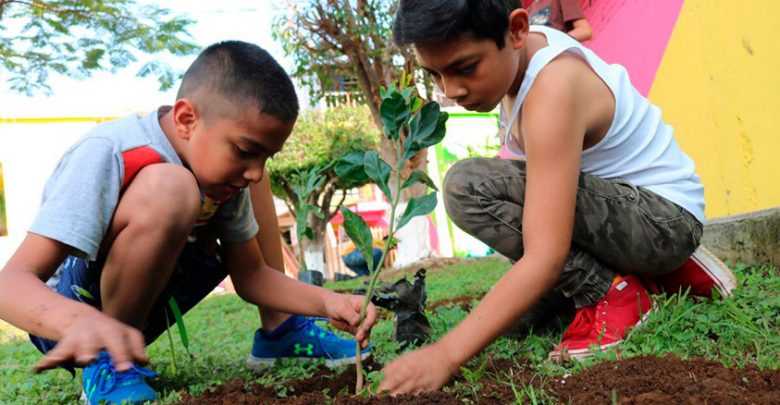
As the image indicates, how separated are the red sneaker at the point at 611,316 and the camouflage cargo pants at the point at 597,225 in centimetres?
3

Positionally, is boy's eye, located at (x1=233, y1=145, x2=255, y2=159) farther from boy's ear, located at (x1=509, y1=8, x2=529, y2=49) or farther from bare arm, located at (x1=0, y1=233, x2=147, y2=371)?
boy's ear, located at (x1=509, y1=8, x2=529, y2=49)

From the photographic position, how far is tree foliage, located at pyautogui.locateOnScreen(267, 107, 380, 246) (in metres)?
14.4

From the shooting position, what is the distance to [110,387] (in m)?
1.74

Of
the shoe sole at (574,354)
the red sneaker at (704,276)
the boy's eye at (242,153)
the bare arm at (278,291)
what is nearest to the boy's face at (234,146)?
the boy's eye at (242,153)

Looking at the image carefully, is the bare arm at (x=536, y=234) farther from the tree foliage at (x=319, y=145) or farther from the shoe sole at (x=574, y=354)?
the tree foliage at (x=319, y=145)

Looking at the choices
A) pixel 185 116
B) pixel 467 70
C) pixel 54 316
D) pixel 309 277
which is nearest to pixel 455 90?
pixel 467 70

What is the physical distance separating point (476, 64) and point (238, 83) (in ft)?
2.09

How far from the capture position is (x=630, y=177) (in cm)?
214

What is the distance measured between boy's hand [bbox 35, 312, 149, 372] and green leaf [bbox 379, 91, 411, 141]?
779 mm

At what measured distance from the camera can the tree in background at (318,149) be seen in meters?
14.2

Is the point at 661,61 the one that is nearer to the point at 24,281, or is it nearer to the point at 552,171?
the point at 552,171

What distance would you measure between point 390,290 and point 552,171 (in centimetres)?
81

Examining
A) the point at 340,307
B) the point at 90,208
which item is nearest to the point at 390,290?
the point at 340,307

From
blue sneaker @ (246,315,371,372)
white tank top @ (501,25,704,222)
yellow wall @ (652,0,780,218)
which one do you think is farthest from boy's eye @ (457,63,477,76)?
yellow wall @ (652,0,780,218)
